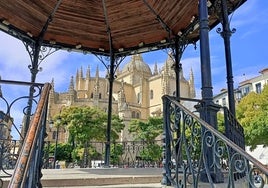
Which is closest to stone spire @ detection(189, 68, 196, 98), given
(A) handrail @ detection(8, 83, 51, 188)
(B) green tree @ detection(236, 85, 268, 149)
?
(B) green tree @ detection(236, 85, 268, 149)

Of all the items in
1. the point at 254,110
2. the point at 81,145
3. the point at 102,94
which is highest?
the point at 102,94

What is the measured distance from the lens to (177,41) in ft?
26.9

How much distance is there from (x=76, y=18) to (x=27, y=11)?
1354 millimetres

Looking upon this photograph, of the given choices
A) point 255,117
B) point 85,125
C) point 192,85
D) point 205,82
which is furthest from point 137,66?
point 205,82

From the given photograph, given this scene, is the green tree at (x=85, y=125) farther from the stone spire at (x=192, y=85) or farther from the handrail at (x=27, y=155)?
the stone spire at (x=192, y=85)

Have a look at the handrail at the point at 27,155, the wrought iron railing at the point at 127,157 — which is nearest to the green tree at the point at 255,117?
the wrought iron railing at the point at 127,157

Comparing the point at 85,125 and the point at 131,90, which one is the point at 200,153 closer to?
the point at 85,125

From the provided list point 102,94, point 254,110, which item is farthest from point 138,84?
point 254,110

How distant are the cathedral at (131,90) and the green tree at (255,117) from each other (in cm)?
3998

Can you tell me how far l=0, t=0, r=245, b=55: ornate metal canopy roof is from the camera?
6996 mm

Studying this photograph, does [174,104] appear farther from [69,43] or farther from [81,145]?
[81,145]

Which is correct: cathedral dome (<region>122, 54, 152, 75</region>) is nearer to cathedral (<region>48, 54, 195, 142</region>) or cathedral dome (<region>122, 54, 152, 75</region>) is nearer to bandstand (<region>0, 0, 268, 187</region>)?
cathedral (<region>48, 54, 195, 142</region>)

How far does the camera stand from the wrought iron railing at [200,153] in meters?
2.11

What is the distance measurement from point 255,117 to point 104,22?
1528cm
